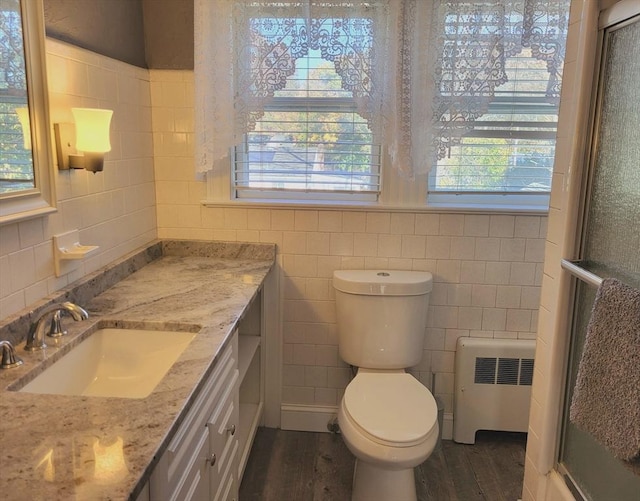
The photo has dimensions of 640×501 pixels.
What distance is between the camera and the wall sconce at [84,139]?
1.66m

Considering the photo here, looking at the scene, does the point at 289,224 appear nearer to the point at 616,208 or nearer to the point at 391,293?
the point at 391,293

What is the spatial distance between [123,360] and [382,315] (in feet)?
3.56

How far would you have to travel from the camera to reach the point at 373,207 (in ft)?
7.87

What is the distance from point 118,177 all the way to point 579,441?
5.93ft

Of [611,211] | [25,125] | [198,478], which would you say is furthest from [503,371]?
[25,125]

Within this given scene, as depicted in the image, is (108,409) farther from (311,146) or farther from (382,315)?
(311,146)

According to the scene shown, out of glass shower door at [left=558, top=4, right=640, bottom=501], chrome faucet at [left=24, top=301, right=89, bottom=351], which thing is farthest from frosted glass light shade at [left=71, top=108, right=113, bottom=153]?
glass shower door at [left=558, top=4, right=640, bottom=501]

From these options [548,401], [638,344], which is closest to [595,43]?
[638,344]

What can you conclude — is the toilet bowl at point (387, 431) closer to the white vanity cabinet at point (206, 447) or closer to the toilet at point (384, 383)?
the toilet at point (384, 383)

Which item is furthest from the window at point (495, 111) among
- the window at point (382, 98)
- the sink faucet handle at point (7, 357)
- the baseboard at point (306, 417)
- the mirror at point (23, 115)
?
the sink faucet handle at point (7, 357)

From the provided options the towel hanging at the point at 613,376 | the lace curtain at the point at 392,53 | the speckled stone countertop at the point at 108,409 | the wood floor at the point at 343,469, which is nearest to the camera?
the speckled stone countertop at the point at 108,409

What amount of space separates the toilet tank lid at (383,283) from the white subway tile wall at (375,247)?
4.5 inches

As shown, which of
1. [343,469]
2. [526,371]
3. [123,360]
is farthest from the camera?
[526,371]

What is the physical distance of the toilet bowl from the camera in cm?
182
